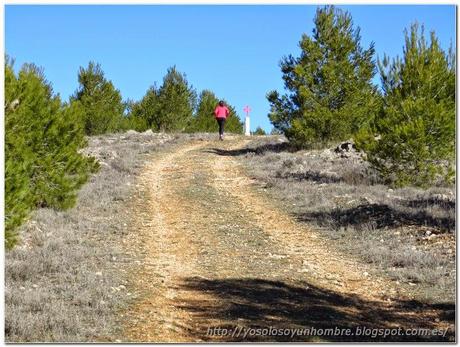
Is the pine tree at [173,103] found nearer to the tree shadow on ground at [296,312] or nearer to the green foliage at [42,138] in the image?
the green foliage at [42,138]

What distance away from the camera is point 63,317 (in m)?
6.21

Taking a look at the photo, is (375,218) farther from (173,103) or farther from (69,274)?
(173,103)

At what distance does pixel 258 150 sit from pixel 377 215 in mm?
16642

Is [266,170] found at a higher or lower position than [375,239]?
higher

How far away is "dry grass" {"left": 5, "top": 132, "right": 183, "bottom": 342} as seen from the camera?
600 cm

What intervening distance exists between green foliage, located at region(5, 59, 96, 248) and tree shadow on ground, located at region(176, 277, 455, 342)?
14.2 ft

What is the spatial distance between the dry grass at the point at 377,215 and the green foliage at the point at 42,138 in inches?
232

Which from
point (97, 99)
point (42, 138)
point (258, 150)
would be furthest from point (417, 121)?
point (97, 99)

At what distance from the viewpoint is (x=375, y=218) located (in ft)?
41.3

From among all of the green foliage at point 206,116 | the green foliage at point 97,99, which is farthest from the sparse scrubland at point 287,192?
the green foliage at point 206,116

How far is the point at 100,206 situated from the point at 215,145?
18475 mm

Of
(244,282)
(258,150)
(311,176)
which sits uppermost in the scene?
(258,150)

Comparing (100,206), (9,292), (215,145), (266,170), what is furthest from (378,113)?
(215,145)

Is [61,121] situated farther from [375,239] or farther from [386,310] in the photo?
[386,310]
